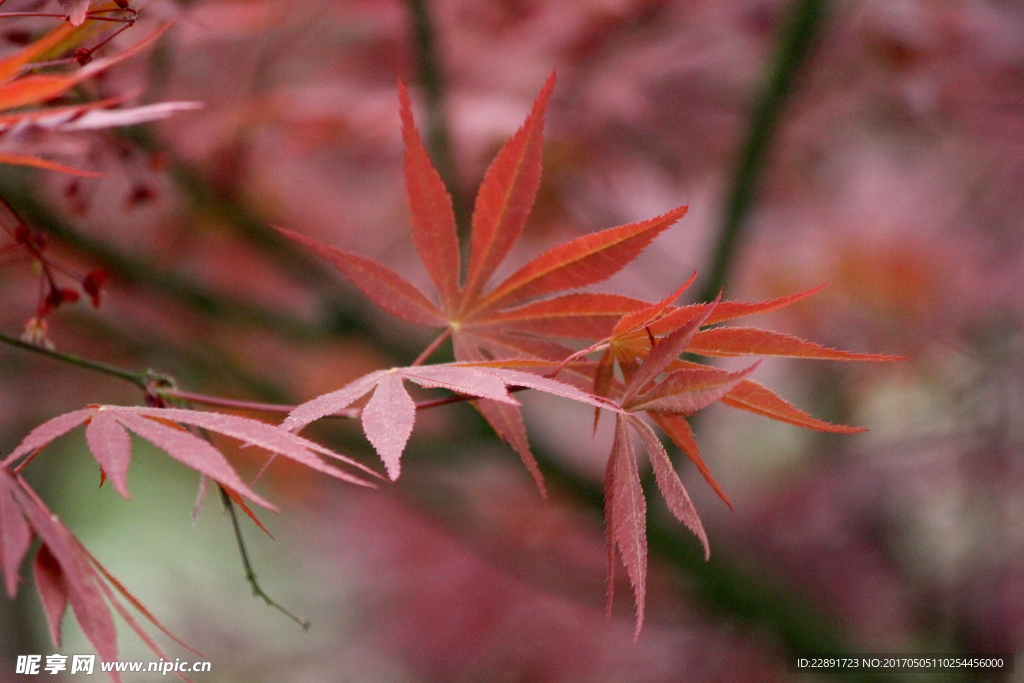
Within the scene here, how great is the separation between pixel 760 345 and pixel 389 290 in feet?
0.70

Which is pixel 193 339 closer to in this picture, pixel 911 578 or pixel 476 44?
pixel 476 44

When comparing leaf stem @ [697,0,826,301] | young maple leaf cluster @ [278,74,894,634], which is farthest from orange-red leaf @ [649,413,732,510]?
leaf stem @ [697,0,826,301]

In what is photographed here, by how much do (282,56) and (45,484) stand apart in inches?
48.0

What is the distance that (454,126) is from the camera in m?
1.07

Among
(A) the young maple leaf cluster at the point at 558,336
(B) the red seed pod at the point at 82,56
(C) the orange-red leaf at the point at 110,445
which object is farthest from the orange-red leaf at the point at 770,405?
(B) the red seed pod at the point at 82,56

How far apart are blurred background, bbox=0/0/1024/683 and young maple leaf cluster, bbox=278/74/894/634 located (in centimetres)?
44

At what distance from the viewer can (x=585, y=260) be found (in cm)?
38

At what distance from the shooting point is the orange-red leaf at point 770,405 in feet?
1.18

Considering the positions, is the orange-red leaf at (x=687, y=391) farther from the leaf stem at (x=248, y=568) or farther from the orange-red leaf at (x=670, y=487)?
the leaf stem at (x=248, y=568)

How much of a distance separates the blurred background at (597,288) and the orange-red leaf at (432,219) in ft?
1.43

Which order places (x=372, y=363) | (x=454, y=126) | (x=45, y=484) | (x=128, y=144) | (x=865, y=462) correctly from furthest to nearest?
1. (x=45, y=484)
2. (x=372, y=363)
3. (x=865, y=462)
4. (x=454, y=126)
5. (x=128, y=144)

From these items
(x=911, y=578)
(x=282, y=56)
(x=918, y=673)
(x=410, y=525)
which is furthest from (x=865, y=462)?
(x=282, y=56)

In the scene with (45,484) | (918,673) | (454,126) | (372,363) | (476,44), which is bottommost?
(918,673)

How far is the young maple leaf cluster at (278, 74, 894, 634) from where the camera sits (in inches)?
13.1
